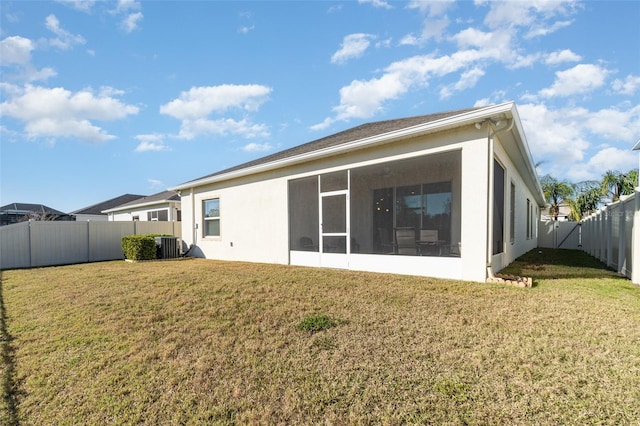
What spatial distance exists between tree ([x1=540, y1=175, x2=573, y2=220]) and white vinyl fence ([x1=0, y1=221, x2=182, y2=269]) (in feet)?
95.7

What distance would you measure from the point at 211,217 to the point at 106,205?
2519 cm

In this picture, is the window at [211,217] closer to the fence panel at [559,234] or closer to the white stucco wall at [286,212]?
the white stucco wall at [286,212]

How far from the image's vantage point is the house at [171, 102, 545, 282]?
234 inches

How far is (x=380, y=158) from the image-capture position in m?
7.38

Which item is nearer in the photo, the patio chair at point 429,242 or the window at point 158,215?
the patio chair at point 429,242

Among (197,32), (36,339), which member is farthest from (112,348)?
(197,32)

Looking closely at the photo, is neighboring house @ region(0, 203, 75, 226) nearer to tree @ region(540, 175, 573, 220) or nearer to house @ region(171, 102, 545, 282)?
house @ region(171, 102, 545, 282)

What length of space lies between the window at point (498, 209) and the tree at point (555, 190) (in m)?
21.7

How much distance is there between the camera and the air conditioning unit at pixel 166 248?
42.6 feet

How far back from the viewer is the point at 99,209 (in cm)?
3034

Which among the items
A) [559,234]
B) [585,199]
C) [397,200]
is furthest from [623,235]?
[585,199]

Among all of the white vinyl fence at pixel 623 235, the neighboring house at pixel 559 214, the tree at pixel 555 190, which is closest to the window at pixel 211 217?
the white vinyl fence at pixel 623 235

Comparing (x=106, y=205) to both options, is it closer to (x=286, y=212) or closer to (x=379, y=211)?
(x=286, y=212)

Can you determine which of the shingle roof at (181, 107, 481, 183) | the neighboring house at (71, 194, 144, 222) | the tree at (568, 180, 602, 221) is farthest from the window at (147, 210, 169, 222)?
the tree at (568, 180, 602, 221)
